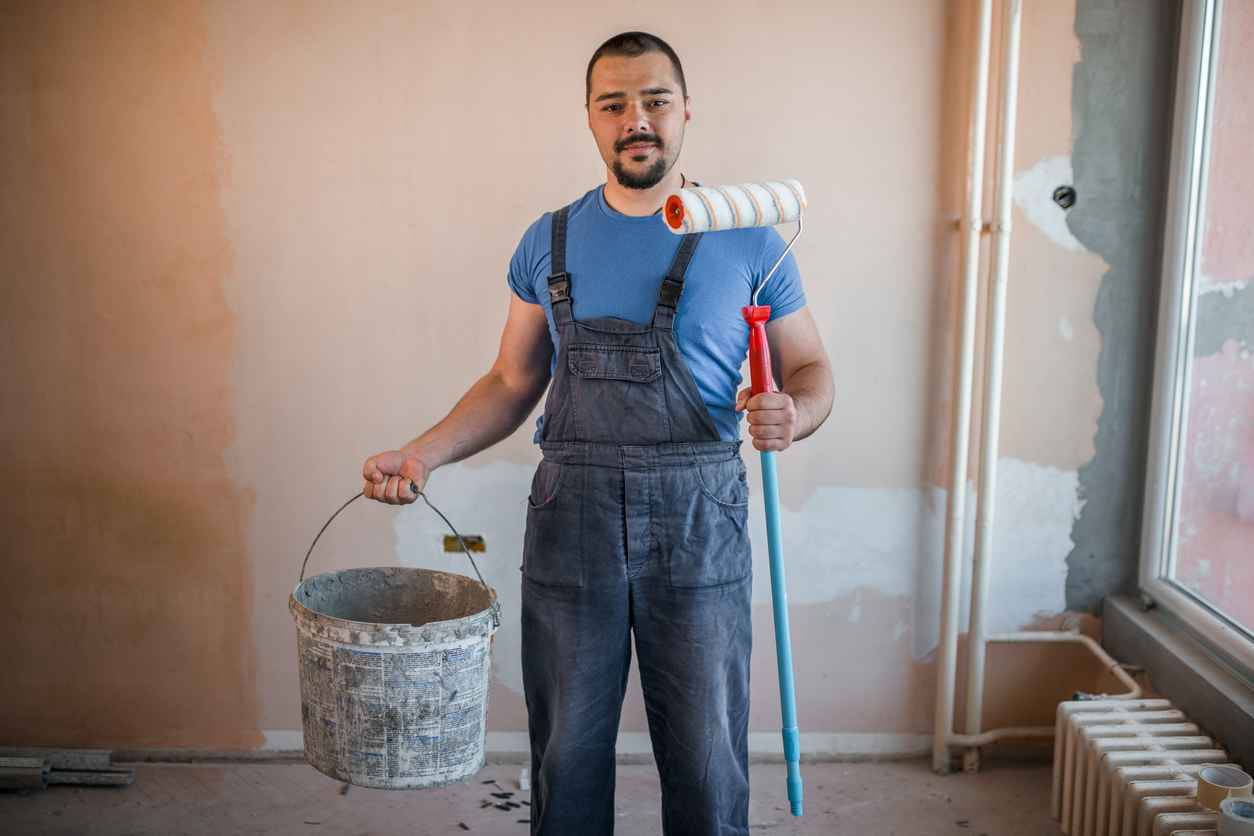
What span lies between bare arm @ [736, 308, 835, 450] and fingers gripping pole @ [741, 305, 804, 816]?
0.15 feet

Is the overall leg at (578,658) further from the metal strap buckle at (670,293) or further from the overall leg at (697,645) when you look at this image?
the metal strap buckle at (670,293)

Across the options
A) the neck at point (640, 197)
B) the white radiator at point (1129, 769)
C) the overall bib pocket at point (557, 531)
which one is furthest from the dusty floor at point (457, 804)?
the neck at point (640, 197)

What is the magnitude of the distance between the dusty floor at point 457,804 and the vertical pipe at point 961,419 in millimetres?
171

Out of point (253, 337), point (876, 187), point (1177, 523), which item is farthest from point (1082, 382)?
point (253, 337)

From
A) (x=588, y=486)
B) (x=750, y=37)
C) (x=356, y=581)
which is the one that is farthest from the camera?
(x=750, y=37)

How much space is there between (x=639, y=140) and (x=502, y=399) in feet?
1.89

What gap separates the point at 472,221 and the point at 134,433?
1020mm

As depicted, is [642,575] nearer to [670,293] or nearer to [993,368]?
[670,293]

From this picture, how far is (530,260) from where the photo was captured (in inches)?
82.4

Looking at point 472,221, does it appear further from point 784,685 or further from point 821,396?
point 784,685

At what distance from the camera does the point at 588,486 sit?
195 centimetres

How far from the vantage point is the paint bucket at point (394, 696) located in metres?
1.79

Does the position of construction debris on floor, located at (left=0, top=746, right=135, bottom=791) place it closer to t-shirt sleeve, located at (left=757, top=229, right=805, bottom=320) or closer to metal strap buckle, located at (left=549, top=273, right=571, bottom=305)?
metal strap buckle, located at (left=549, top=273, right=571, bottom=305)

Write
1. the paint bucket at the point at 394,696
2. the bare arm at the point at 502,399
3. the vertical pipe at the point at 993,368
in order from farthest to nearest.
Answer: the vertical pipe at the point at 993,368
the bare arm at the point at 502,399
the paint bucket at the point at 394,696
